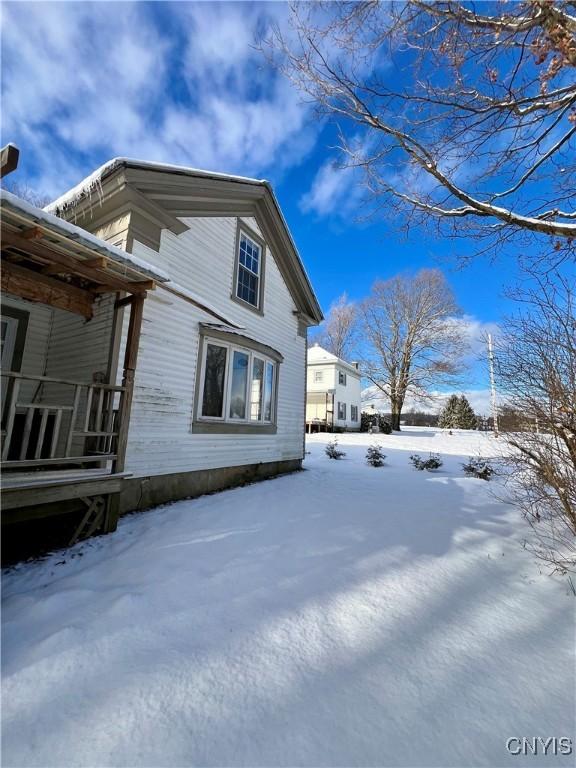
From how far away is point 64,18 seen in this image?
4438 millimetres

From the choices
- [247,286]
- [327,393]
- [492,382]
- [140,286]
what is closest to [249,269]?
[247,286]

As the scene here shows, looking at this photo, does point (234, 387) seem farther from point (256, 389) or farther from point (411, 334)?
point (411, 334)

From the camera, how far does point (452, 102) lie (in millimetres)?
4336

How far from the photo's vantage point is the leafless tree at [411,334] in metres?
25.1

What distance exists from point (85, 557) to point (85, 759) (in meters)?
2.19

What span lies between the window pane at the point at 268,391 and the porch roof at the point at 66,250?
4306 millimetres

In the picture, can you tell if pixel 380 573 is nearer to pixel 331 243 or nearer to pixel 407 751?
pixel 407 751

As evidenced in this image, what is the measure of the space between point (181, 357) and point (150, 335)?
0.70 m

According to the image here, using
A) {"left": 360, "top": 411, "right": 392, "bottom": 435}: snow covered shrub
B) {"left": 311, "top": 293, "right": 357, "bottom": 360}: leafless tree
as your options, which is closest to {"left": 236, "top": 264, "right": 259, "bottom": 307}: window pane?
{"left": 360, "top": 411, "right": 392, "bottom": 435}: snow covered shrub

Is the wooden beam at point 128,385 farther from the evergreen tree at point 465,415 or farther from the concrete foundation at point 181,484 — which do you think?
the evergreen tree at point 465,415

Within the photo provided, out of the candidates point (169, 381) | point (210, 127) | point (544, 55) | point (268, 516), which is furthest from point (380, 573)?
point (210, 127)

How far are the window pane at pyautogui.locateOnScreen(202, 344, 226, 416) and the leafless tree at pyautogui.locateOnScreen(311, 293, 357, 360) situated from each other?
26732mm

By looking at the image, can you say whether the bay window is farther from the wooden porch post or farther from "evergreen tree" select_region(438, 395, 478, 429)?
"evergreen tree" select_region(438, 395, 478, 429)

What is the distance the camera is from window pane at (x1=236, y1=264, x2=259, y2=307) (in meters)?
7.56
